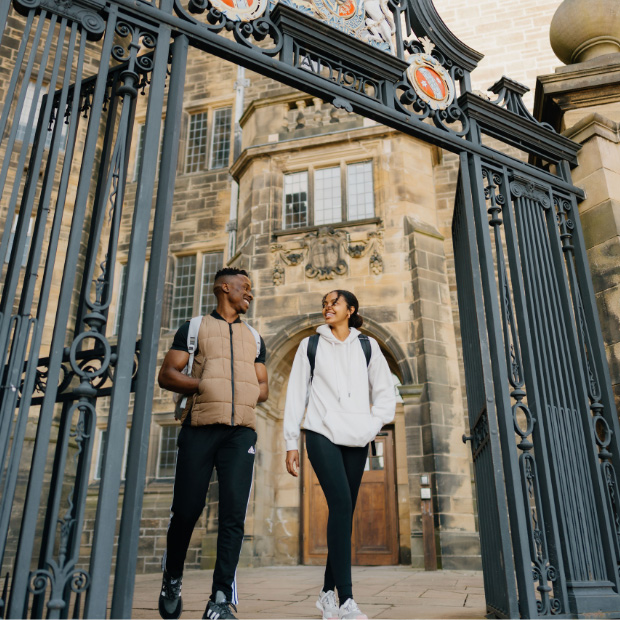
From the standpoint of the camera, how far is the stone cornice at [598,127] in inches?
204

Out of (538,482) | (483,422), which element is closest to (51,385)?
(483,422)

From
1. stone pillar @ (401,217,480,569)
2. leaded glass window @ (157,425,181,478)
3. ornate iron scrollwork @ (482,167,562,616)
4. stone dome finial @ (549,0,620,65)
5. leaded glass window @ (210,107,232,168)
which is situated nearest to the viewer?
ornate iron scrollwork @ (482,167,562,616)

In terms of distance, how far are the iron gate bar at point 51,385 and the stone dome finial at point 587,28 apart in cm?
393

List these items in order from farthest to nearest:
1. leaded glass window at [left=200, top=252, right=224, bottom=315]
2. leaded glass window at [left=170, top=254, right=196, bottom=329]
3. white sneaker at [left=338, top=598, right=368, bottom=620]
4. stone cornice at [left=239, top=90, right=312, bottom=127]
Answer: leaded glass window at [left=170, top=254, right=196, bottom=329] → leaded glass window at [left=200, top=252, right=224, bottom=315] → stone cornice at [left=239, top=90, right=312, bottom=127] → white sneaker at [left=338, top=598, right=368, bottom=620]

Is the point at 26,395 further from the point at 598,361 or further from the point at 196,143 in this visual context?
the point at 196,143

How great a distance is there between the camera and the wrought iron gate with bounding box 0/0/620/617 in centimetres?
281

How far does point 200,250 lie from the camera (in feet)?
51.1

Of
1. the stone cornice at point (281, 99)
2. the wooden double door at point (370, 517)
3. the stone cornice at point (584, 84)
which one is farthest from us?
the stone cornice at point (281, 99)

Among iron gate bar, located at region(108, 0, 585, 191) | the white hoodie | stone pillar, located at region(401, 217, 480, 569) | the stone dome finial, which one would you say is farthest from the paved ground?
the stone dome finial

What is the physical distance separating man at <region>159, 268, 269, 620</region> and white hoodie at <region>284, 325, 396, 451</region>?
0.33 metres

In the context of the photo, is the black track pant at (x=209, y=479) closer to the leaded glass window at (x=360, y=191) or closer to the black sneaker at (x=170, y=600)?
the black sneaker at (x=170, y=600)

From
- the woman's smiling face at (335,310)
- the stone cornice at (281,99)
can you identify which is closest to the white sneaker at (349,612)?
the woman's smiling face at (335,310)

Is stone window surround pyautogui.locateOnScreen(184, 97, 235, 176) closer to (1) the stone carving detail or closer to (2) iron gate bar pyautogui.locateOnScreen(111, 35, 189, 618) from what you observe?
(1) the stone carving detail

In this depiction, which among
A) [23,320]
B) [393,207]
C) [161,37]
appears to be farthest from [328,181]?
[23,320]
